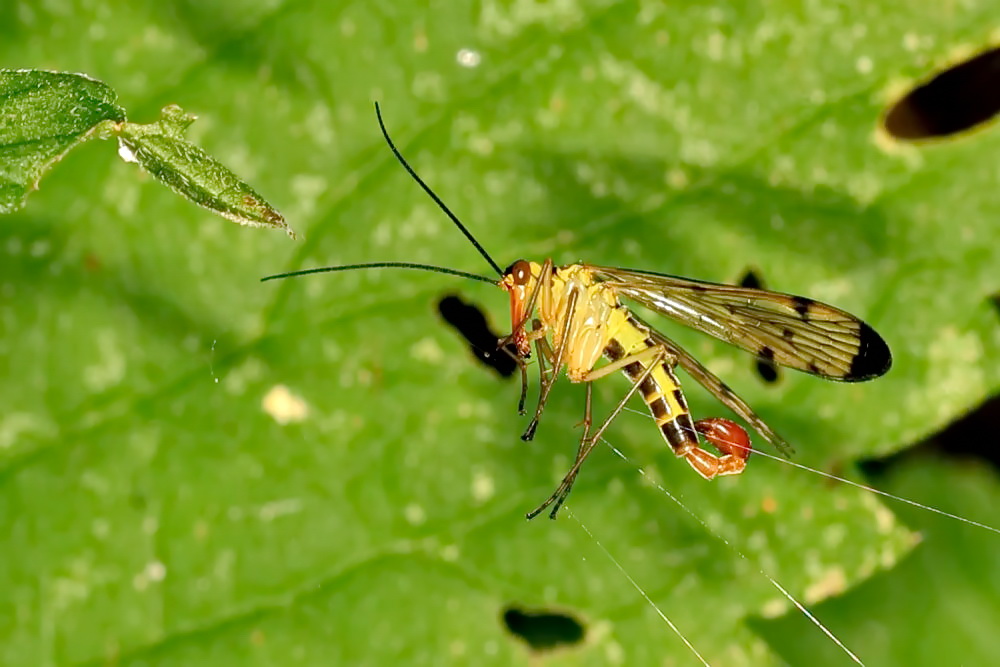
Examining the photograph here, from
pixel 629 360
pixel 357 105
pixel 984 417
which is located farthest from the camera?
pixel 984 417

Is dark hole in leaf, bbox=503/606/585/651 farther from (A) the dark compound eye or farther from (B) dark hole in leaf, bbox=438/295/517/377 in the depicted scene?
(A) the dark compound eye

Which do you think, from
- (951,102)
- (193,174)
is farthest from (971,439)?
(193,174)

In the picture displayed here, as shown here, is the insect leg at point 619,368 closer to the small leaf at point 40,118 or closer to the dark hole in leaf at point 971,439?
the dark hole in leaf at point 971,439

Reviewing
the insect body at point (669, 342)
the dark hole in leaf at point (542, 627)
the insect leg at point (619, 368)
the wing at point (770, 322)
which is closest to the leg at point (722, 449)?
the insect body at point (669, 342)

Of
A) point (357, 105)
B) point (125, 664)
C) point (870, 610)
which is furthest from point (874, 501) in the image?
point (125, 664)

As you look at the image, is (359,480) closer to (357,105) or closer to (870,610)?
(357,105)

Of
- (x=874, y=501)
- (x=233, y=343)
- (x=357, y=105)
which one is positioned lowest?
(x=874, y=501)

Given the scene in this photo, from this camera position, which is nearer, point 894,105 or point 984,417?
point 894,105
